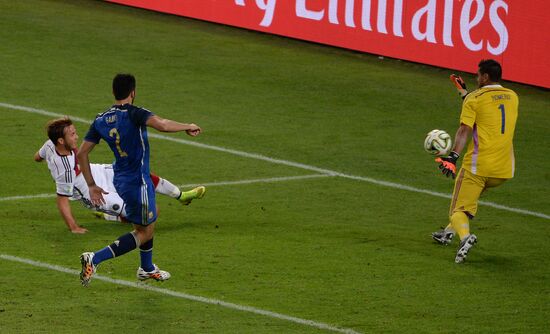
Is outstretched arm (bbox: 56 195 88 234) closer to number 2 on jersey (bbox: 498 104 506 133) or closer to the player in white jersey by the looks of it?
the player in white jersey

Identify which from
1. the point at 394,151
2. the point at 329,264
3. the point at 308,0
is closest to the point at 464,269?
the point at 329,264

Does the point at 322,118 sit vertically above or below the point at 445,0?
below

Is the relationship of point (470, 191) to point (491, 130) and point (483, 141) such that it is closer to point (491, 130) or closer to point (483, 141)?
point (483, 141)

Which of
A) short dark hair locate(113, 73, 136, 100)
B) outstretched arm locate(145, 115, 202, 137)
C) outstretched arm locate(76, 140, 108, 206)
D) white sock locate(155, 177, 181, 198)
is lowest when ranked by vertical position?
white sock locate(155, 177, 181, 198)

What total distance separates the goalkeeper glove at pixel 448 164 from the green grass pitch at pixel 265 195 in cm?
100

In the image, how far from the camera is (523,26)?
2142cm

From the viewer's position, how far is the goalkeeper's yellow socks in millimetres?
13422

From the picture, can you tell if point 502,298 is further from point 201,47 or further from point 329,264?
point 201,47

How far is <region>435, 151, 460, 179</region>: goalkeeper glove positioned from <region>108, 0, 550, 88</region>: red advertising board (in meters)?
8.65

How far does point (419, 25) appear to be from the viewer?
74.3 ft

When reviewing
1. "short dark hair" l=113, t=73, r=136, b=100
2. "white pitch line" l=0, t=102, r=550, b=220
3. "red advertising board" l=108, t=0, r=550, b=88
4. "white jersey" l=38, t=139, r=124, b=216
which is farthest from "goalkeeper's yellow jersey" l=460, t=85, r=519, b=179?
"red advertising board" l=108, t=0, r=550, b=88

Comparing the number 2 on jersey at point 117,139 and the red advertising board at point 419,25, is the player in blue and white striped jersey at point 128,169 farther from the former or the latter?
the red advertising board at point 419,25

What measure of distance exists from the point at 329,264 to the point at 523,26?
31.0ft

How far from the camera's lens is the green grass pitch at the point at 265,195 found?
1186cm
